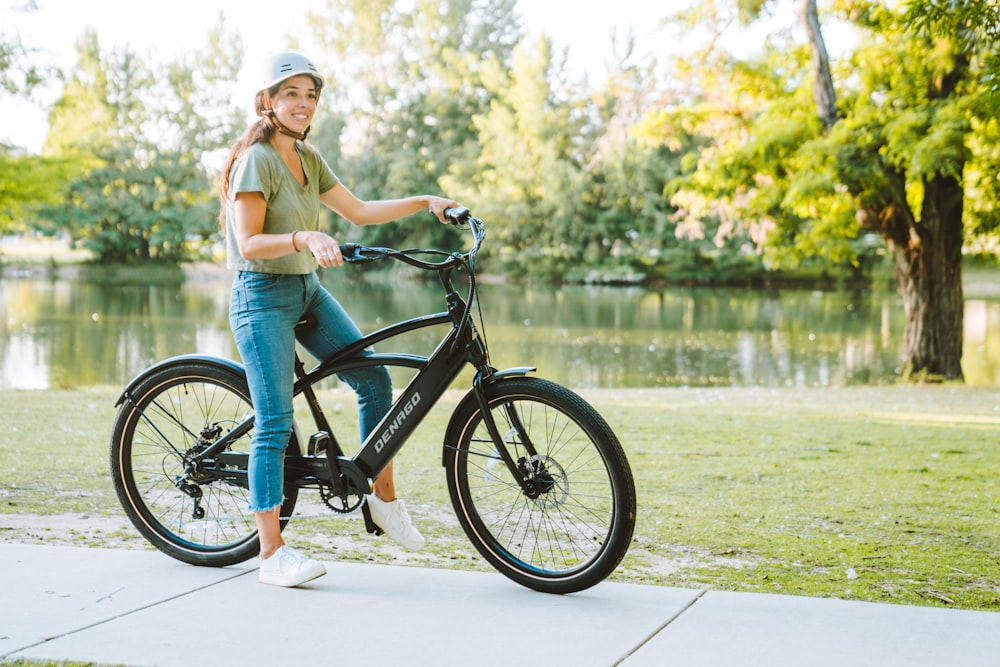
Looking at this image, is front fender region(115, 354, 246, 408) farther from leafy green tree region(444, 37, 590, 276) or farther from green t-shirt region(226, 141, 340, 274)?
leafy green tree region(444, 37, 590, 276)

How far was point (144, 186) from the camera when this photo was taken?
52.2 metres

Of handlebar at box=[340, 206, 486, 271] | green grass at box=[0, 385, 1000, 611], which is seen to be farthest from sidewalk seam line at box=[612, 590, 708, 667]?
handlebar at box=[340, 206, 486, 271]

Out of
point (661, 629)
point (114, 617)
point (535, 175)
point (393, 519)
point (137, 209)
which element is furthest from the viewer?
point (137, 209)

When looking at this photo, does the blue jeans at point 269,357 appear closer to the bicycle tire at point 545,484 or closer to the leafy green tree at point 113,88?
the bicycle tire at point 545,484

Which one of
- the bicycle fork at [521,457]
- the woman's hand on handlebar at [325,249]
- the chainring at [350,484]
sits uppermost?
the woman's hand on handlebar at [325,249]

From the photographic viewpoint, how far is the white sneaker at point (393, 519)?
12.3 feet

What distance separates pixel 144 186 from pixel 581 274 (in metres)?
21.6

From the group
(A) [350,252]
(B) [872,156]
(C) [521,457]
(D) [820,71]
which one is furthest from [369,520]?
(D) [820,71]

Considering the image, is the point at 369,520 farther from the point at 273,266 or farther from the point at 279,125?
the point at 279,125

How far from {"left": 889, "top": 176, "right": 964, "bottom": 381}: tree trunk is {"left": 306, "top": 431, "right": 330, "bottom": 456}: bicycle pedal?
41.4ft

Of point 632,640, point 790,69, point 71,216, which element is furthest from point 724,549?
point 71,216

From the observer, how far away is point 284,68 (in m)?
3.49

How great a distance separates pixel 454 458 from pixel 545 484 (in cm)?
35

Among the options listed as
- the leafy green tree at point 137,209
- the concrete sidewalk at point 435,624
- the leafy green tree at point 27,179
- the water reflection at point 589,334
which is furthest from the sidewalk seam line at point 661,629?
the leafy green tree at point 137,209
